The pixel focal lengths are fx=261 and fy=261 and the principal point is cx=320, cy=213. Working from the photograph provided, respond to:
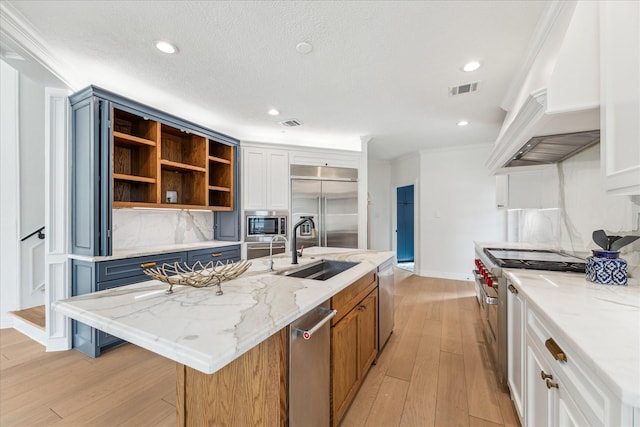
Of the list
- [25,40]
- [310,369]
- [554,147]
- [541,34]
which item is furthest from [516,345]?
[25,40]

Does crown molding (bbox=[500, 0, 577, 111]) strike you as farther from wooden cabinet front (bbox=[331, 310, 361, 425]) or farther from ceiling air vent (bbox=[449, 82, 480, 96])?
wooden cabinet front (bbox=[331, 310, 361, 425])

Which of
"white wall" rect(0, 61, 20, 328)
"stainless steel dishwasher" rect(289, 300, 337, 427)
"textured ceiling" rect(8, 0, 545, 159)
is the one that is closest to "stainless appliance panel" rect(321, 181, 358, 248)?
"textured ceiling" rect(8, 0, 545, 159)

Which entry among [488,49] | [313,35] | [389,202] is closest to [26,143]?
[313,35]

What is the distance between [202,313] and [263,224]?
10.5 feet

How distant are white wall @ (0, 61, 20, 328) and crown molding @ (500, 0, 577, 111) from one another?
530cm

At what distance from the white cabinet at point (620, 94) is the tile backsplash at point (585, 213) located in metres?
0.56

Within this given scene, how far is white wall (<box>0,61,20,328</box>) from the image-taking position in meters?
3.06

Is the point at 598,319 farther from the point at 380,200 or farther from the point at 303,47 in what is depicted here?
the point at 380,200

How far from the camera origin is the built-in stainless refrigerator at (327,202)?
437 centimetres

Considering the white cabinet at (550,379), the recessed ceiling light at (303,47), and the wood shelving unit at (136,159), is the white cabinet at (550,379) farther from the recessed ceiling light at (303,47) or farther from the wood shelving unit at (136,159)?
the wood shelving unit at (136,159)

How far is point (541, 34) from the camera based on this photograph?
6.11ft

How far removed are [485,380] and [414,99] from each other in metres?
2.84

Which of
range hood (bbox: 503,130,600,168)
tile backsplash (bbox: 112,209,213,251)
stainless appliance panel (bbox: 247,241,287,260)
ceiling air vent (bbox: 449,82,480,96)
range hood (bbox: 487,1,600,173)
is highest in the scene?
ceiling air vent (bbox: 449,82,480,96)

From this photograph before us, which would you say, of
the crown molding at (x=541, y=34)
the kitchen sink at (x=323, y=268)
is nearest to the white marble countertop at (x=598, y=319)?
the kitchen sink at (x=323, y=268)
